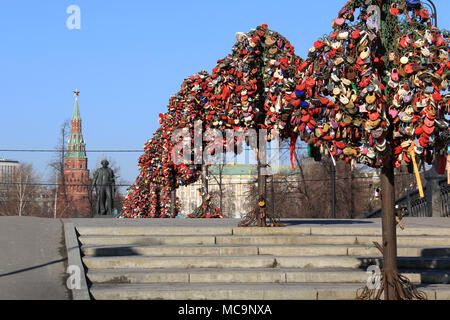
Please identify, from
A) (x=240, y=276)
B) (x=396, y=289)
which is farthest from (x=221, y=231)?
(x=396, y=289)

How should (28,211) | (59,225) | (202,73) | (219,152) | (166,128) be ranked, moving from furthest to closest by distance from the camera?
(28,211)
(166,128)
(202,73)
(219,152)
(59,225)

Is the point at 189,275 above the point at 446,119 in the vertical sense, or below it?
below

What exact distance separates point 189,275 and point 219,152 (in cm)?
694

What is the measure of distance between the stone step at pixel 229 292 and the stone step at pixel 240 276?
0.24 meters

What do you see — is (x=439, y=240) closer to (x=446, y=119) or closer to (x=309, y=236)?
(x=309, y=236)

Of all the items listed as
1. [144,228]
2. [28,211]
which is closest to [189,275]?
[144,228]

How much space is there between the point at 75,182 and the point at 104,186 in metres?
69.1

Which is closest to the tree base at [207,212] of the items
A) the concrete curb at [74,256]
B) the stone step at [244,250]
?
the concrete curb at [74,256]

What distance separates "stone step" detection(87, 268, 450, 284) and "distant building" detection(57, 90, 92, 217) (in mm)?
17196

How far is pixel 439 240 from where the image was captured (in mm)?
11844

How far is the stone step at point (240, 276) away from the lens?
9289mm

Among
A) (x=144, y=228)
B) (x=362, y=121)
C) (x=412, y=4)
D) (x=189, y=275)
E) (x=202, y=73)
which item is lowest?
(x=189, y=275)

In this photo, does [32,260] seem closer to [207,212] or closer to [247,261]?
[247,261]

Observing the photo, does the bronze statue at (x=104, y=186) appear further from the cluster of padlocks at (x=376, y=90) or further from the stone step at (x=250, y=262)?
the cluster of padlocks at (x=376, y=90)
